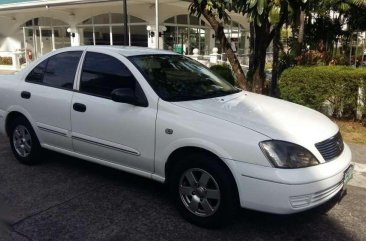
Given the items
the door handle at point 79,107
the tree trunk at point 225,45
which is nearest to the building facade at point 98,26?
the tree trunk at point 225,45

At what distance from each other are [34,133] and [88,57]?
131 centimetres

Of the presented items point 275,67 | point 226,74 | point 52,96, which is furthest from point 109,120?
point 275,67

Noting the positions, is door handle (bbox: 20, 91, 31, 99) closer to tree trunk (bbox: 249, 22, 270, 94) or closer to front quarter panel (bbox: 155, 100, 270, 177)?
front quarter panel (bbox: 155, 100, 270, 177)

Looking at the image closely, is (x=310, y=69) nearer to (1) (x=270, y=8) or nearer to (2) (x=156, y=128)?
(1) (x=270, y=8)

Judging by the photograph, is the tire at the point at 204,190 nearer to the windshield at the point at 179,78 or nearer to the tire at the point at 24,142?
the windshield at the point at 179,78

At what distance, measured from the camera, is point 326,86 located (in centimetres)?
779

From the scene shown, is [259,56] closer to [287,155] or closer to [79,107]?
[79,107]

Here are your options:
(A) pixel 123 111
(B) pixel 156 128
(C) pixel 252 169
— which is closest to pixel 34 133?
(A) pixel 123 111

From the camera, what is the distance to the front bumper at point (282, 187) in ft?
10.7

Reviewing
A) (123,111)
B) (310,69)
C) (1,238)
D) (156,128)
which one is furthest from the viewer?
(310,69)

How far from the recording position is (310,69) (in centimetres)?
796


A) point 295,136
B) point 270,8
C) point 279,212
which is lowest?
point 279,212

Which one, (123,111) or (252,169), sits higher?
(123,111)

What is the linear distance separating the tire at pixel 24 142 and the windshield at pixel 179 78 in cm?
189
